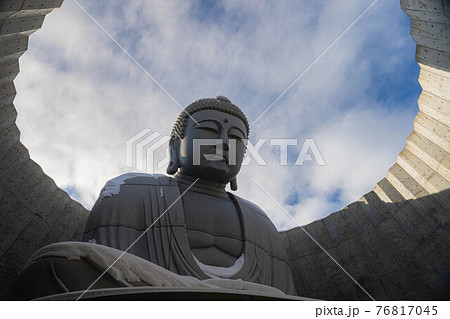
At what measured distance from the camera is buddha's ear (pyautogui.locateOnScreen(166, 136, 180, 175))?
4727 millimetres

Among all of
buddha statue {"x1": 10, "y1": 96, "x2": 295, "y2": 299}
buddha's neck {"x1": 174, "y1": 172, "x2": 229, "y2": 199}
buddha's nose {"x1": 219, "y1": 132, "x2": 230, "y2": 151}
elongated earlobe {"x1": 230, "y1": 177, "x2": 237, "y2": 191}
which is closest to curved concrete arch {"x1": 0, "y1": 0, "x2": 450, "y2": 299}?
buddha statue {"x1": 10, "y1": 96, "x2": 295, "y2": 299}

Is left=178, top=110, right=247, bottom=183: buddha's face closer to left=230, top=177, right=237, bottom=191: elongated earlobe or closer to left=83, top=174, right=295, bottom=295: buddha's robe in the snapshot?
left=230, top=177, right=237, bottom=191: elongated earlobe

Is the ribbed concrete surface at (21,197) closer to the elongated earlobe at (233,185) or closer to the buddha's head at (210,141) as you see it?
the buddha's head at (210,141)

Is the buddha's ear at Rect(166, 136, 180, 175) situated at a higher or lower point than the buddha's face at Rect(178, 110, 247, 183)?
higher

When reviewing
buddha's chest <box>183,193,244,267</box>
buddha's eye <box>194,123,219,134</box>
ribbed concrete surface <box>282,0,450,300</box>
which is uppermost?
buddha's eye <box>194,123,219,134</box>

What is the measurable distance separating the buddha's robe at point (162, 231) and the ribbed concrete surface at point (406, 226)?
0.86 m

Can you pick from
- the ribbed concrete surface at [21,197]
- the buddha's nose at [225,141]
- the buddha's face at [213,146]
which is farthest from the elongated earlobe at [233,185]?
the ribbed concrete surface at [21,197]

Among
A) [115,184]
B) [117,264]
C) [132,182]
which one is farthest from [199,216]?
[117,264]

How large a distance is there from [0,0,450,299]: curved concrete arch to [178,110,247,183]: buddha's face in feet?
5.19

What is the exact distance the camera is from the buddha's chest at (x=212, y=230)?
389cm

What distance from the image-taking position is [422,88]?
14.1ft

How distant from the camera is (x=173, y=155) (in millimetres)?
4793

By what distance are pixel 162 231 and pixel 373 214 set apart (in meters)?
2.68

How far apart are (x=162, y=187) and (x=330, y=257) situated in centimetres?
232
